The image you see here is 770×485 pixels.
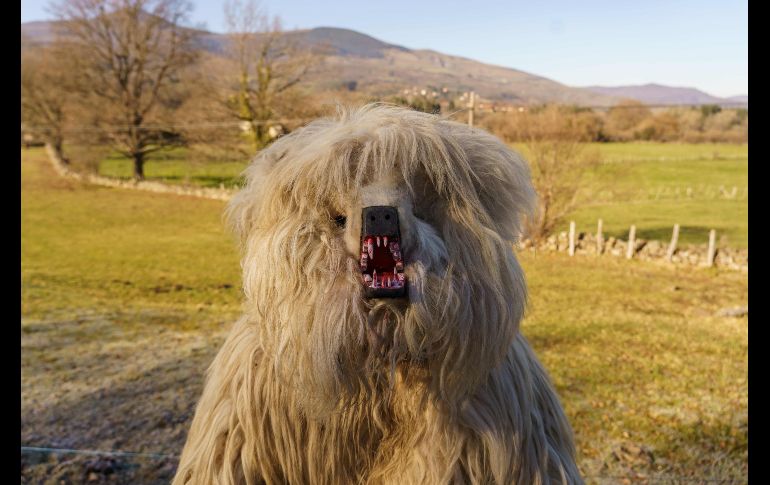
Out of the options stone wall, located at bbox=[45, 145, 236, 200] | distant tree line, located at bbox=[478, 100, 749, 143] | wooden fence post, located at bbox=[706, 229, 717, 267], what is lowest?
wooden fence post, located at bbox=[706, 229, 717, 267]

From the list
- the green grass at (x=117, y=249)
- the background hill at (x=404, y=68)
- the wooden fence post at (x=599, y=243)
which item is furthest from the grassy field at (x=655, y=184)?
the background hill at (x=404, y=68)

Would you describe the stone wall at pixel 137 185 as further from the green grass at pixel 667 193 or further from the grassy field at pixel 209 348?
the green grass at pixel 667 193

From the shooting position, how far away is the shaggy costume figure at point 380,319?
1035 mm

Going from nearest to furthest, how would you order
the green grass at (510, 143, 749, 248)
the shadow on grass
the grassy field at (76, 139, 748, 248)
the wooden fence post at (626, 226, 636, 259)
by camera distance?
the shadow on grass → the wooden fence post at (626, 226, 636, 259) → the green grass at (510, 143, 749, 248) → the grassy field at (76, 139, 748, 248)

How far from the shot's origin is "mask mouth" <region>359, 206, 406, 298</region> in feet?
3.32

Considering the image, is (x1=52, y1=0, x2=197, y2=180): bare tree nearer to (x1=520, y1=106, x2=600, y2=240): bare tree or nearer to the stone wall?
the stone wall

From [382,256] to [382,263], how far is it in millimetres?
13

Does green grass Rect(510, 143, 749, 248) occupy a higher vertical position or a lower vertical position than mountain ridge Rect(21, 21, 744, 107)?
lower

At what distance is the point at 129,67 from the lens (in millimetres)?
18516

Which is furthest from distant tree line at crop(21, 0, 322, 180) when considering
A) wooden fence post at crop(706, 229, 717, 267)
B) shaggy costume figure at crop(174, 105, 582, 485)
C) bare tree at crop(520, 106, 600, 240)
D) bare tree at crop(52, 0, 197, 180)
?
shaggy costume figure at crop(174, 105, 582, 485)

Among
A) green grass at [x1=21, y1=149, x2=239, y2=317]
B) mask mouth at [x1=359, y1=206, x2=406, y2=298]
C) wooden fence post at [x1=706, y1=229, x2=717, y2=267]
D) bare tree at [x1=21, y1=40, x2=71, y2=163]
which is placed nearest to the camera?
mask mouth at [x1=359, y1=206, x2=406, y2=298]

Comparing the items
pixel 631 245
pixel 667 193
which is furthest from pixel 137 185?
pixel 667 193

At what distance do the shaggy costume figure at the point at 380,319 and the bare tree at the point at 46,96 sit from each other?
19465 mm
